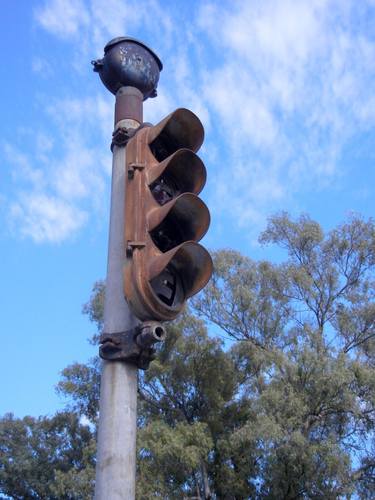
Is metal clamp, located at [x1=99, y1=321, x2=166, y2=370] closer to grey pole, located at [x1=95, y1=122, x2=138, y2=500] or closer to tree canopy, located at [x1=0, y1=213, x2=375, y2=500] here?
grey pole, located at [x1=95, y1=122, x2=138, y2=500]

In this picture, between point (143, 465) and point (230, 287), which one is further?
point (230, 287)

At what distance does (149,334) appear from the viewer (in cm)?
280

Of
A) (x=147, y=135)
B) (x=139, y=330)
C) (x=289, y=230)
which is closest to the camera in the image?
(x=139, y=330)

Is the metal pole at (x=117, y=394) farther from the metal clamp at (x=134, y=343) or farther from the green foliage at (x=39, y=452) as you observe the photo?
the green foliage at (x=39, y=452)

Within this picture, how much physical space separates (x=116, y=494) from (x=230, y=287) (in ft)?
60.7

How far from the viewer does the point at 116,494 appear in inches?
102

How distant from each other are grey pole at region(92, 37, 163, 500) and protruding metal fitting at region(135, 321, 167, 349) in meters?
0.14

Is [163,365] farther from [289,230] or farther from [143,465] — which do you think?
[289,230]

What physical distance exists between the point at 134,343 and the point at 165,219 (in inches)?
23.4

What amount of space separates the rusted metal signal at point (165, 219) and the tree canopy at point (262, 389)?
1299 cm

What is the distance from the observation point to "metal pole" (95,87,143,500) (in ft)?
8.59

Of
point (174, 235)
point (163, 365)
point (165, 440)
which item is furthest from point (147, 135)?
point (163, 365)

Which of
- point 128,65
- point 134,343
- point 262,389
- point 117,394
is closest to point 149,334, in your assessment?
point 134,343

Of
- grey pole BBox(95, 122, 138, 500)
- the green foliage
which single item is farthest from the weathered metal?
the green foliage
